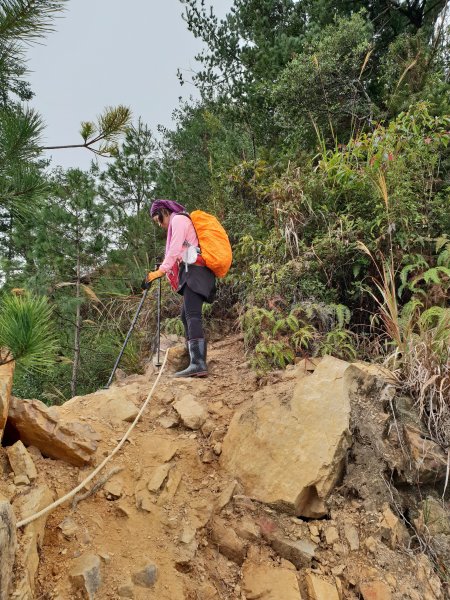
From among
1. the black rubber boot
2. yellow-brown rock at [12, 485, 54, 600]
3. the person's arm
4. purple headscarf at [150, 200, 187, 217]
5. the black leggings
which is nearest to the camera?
yellow-brown rock at [12, 485, 54, 600]

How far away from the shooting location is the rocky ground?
2215 mm

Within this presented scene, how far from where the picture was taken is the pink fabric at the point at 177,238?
4.30 metres

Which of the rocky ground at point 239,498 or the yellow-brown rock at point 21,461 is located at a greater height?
the yellow-brown rock at point 21,461

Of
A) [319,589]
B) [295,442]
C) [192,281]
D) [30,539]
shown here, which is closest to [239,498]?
[295,442]

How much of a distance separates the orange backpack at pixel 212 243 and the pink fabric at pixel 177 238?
0.28 feet

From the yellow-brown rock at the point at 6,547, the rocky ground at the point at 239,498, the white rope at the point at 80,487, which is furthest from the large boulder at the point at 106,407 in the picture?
the yellow-brown rock at the point at 6,547

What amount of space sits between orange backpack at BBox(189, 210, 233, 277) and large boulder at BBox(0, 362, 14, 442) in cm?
241

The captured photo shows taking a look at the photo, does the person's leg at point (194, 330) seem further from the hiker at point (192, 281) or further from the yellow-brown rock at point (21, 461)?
the yellow-brown rock at point (21, 461)

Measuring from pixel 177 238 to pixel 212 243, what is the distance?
39cm

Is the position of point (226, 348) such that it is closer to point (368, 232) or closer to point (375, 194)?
point (368, 232)

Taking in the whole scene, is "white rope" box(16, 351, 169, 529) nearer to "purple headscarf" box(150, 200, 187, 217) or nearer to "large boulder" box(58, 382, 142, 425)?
"large boulder" box(58, 382, 142, 425)

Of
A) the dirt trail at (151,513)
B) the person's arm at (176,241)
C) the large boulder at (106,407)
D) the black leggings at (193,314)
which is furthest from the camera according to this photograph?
the black leggings at (193,314)

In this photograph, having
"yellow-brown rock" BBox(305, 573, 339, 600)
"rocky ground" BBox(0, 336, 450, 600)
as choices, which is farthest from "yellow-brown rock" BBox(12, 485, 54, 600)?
"yellow-brown rock" BBox(305, 573, 339, 600)

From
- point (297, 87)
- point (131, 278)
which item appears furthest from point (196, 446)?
point (297, 87)
